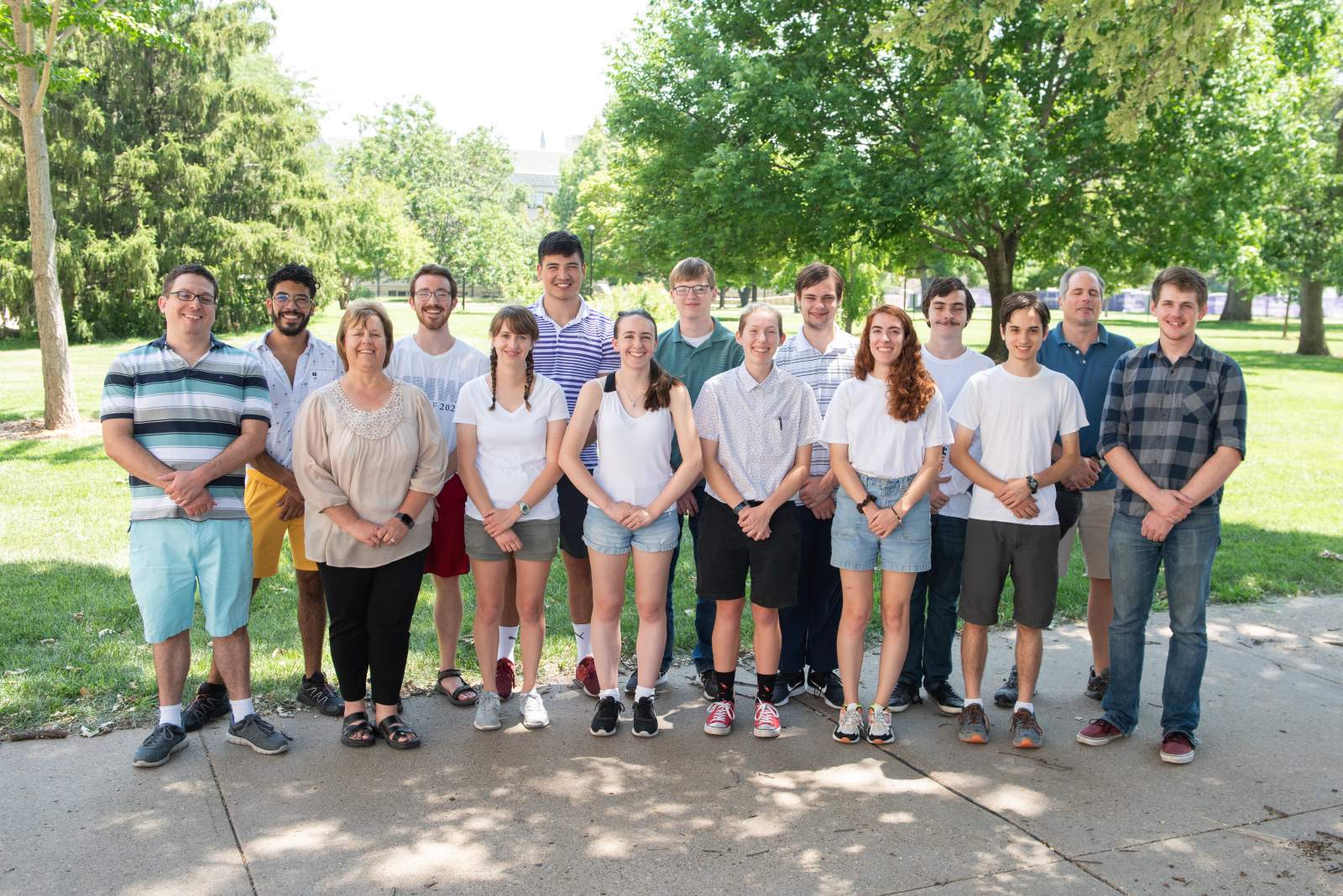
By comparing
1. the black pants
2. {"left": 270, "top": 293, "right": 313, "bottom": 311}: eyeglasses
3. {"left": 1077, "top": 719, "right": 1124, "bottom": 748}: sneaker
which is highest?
{"left": 270, "top": 293, "right": 313, "bottom": 311}: eyeglasses

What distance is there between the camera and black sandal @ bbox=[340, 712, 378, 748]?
4508 mm

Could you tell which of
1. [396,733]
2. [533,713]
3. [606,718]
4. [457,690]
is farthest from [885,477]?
[396,733]

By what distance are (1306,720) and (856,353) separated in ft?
9.03

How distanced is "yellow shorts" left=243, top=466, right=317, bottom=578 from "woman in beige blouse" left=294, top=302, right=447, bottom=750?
1.32ft

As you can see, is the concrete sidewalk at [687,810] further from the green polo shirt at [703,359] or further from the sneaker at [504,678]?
the green polo shirt at [703,359]

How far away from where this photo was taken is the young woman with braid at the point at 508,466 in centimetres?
468

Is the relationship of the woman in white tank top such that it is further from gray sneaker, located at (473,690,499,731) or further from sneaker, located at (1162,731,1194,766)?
sneaker, located at (1162,731,1194,766)

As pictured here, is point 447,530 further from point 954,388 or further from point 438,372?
point 954,388

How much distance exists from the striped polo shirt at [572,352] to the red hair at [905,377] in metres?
1.31

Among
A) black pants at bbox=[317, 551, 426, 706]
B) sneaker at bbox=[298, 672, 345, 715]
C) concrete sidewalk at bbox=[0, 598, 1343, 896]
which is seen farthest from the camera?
sneaker at bbox=[298, 672, 345, 715]

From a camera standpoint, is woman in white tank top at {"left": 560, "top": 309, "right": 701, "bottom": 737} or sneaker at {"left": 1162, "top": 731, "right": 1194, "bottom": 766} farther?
woman in white tank top at {"left": 560, "top": 309, "right": 701, "bottom": 737}

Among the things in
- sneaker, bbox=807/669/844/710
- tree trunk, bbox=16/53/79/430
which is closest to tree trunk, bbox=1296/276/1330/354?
sneaker, bbox=807/669/844/710

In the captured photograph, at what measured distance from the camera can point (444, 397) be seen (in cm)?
504

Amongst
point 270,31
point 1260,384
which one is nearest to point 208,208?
point 270,31
